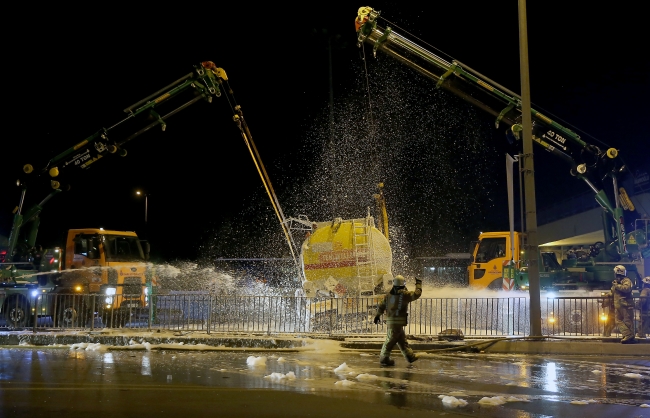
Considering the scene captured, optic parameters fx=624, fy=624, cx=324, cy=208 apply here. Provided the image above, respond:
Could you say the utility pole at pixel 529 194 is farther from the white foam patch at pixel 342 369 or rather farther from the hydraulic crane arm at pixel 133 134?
the hydraulic crane arm at pixel 133 134

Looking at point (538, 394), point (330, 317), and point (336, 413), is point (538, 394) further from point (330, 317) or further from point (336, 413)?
point (330, 317)

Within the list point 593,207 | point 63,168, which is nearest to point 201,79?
point 63,168

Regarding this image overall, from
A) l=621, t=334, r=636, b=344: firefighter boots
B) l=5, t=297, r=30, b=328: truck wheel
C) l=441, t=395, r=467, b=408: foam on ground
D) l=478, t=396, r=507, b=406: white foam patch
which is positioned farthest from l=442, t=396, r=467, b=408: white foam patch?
l=5, t=297, r=30, b=328: truck wheel

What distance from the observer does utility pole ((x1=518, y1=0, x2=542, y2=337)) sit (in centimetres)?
1352

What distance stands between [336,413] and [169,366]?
16.3ft

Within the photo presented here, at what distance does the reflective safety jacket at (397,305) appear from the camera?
36.5ft

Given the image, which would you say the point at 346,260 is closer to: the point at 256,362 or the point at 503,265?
the point at 256,362

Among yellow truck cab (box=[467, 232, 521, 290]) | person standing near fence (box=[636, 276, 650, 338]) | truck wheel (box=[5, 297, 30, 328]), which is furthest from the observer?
yellow truck cab (box=[467, 232, 521, 290])

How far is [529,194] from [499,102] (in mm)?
3850

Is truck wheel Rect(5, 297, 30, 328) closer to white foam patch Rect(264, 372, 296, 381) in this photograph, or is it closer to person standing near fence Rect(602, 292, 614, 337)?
white foam patch Rect(264, 372, 296, 381)

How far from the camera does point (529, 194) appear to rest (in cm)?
1373

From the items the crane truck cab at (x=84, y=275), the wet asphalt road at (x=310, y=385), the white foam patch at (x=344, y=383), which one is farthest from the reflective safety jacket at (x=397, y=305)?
the crane truck cab at (x=84, y=275)

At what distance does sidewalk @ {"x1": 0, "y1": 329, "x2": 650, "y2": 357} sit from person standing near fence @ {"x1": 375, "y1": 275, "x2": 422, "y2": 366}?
8.05 feet

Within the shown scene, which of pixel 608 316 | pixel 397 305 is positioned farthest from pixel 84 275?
pixel 608 316
